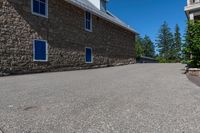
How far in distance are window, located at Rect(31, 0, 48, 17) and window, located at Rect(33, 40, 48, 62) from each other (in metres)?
1.77

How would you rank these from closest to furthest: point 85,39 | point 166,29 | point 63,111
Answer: point 63,111, point 85,39, point 166,29

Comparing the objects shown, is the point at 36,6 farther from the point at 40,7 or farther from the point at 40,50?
the point at 40,50

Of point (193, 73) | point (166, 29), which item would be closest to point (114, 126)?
point (193, 73)

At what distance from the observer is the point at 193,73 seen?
1091cm

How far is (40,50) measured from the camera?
14.1m

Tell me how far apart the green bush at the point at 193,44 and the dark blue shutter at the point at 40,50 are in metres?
8.44

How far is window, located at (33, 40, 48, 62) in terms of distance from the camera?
13750 millimetres

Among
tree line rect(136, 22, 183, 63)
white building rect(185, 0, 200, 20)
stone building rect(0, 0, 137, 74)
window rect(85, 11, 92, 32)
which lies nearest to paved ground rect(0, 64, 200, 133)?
stone building rect(0, 0, 137, 74)

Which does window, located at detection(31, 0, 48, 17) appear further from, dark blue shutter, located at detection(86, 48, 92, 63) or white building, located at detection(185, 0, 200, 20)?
white building, located at detection(185, 0, 200, 20)

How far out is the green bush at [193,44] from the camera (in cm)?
1127

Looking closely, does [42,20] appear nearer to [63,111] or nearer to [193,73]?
[193,73]

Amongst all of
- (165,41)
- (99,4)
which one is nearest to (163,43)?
(165,41)

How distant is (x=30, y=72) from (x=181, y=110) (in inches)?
418

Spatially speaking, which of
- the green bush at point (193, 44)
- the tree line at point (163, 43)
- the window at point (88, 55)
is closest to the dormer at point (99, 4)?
the window at point (88, 55)
